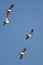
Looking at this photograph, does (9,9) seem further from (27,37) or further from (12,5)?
(27,37)

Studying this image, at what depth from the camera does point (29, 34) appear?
1359 cm

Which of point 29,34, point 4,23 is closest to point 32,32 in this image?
point 29,34

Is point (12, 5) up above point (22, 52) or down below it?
above

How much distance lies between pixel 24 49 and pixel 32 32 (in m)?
0.69

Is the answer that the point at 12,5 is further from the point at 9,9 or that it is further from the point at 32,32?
the point at 32,32

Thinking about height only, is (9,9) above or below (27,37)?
above

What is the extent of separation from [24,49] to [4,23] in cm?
119

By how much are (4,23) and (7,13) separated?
380 millimetres

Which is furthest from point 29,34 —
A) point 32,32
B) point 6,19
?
point 6,19

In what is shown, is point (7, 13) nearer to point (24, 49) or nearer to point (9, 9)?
point (9, 9)

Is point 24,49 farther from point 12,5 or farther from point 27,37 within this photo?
point 12,5

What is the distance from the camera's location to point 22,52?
43.5 feet

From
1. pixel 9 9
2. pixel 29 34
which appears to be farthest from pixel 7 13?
pixel 29 34

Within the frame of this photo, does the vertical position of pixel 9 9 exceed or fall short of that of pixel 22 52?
it exceeds it
